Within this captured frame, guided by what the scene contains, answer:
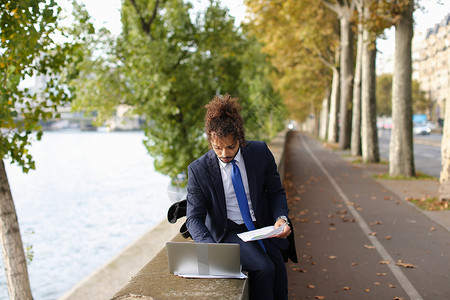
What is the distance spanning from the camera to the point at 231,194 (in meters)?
3.83

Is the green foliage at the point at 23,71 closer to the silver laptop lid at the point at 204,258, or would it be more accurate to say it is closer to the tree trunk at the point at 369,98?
the silver laptop lid at the point at 204,258

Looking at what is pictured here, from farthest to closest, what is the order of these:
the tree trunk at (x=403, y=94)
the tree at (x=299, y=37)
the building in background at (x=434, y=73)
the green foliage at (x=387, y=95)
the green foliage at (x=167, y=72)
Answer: the building in background at (x=434, y=73) → the green foliage at (x=387, y=95) → the tree at (x=299, y=37) → the tree trunk at (x=403, y=94) → the green foliage at (x=167, y=72)

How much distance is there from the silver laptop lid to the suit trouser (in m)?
0.23

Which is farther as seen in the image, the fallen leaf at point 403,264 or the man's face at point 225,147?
the fallen leaf at point 403,264

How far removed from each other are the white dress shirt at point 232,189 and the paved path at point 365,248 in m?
2.03

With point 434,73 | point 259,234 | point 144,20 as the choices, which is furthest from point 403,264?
point 434,73

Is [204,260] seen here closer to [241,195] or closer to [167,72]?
[241,195]

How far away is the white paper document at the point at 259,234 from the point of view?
11.2 feet

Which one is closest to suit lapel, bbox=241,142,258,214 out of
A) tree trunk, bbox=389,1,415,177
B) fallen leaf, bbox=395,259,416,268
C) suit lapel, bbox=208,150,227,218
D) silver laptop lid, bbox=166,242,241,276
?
suit lapel, bbox=208,150,227,218

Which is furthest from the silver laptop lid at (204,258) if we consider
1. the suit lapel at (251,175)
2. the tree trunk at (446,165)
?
the tree trunk at (446,165)

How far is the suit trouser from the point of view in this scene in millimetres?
3625

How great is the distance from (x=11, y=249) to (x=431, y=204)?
8.12m

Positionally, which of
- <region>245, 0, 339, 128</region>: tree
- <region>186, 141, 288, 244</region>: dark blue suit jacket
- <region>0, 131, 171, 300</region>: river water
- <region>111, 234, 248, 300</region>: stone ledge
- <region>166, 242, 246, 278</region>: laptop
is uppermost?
<region>245, 0, 339, 128</region>: tree

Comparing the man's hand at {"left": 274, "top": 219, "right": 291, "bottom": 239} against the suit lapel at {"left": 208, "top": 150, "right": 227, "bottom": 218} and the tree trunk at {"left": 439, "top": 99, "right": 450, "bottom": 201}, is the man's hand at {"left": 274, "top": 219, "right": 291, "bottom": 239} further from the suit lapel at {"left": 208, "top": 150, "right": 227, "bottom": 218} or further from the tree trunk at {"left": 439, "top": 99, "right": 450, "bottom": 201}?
the tree trunk at {"left": 439, "top": 99, "right": 450, "bottom": 201}
